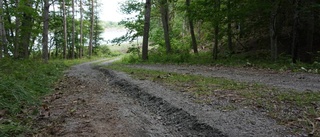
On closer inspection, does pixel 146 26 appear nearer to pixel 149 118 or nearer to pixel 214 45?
pixel 214 45

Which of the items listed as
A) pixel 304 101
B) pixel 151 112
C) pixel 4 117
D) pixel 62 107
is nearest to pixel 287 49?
pixel 304 101

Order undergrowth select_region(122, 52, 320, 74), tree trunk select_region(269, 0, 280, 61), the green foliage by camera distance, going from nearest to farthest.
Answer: undergrowth select_region(122, 52, 320, 74) → tree trunk select_region(269, 0, 280, 61) → the green foliage

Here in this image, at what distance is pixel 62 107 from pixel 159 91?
85.8 inches

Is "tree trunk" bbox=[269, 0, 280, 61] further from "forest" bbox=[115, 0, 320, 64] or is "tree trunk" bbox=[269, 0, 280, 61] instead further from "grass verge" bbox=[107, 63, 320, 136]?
"grass verge" bbox=[107, 63, 320, 136]

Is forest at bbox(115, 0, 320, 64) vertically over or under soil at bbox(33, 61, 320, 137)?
over

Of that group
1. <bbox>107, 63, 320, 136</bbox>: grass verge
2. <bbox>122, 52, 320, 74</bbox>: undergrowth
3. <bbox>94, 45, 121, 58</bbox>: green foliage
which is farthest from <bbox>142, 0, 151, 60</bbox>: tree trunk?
<bbox>94, 45, 121, 58</bbox>: green foliage

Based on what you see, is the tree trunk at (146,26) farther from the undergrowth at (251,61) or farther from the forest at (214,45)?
the undergrowth at (251,61)

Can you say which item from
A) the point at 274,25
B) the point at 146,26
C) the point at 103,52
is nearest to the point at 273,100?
the point at 274,25

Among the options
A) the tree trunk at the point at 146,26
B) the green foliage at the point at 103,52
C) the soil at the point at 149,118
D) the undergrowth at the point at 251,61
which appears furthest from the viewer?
the green foliage at the point at 103,52

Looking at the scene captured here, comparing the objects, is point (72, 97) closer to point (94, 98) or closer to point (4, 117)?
point (94, 98)

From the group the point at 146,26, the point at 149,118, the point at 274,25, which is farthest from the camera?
the point at 146,26

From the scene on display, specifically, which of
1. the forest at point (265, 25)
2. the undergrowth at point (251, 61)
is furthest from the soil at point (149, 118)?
the forest at point (265, 25)

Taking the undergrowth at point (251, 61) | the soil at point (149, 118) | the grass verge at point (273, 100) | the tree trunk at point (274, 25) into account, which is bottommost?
the soil at point (149, 118)

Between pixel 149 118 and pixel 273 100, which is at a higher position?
pixel 273 100
